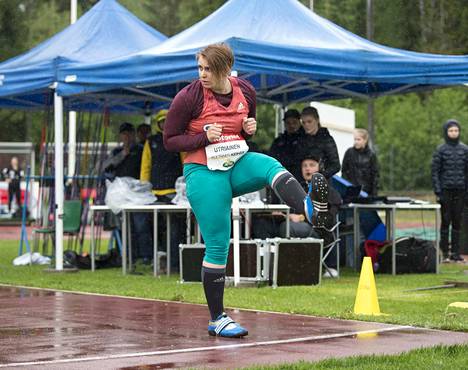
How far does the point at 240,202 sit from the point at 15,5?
3842 centimetres

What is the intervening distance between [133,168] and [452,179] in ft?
17.2

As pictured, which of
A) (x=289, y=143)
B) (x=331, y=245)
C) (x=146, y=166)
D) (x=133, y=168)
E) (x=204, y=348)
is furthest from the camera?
(x=133, y=168)

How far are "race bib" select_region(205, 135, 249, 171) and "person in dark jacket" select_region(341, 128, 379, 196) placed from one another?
9.69 meters

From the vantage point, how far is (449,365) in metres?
6.97

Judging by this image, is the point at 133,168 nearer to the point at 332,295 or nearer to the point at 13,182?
the point at 332,295

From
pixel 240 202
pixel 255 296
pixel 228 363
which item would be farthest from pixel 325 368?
pixel 240 202

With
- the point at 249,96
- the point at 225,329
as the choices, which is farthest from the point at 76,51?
the point at 225,329

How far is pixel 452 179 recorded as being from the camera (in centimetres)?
1856

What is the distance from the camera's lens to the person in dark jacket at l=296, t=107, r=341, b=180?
14.7m

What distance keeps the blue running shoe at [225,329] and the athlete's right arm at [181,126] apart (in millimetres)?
1290

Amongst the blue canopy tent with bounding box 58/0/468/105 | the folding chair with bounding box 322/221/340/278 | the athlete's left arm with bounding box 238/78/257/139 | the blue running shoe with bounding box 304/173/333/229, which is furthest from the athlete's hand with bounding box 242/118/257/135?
the folding chair with bounding box 322/221/340/278

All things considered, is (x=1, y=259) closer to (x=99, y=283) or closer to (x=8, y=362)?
(x=99, y=283)

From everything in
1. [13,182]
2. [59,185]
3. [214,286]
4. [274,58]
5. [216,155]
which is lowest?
[214,286]

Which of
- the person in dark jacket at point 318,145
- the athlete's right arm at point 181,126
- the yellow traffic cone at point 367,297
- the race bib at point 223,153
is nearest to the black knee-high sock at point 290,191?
the race bib at point 223,153
